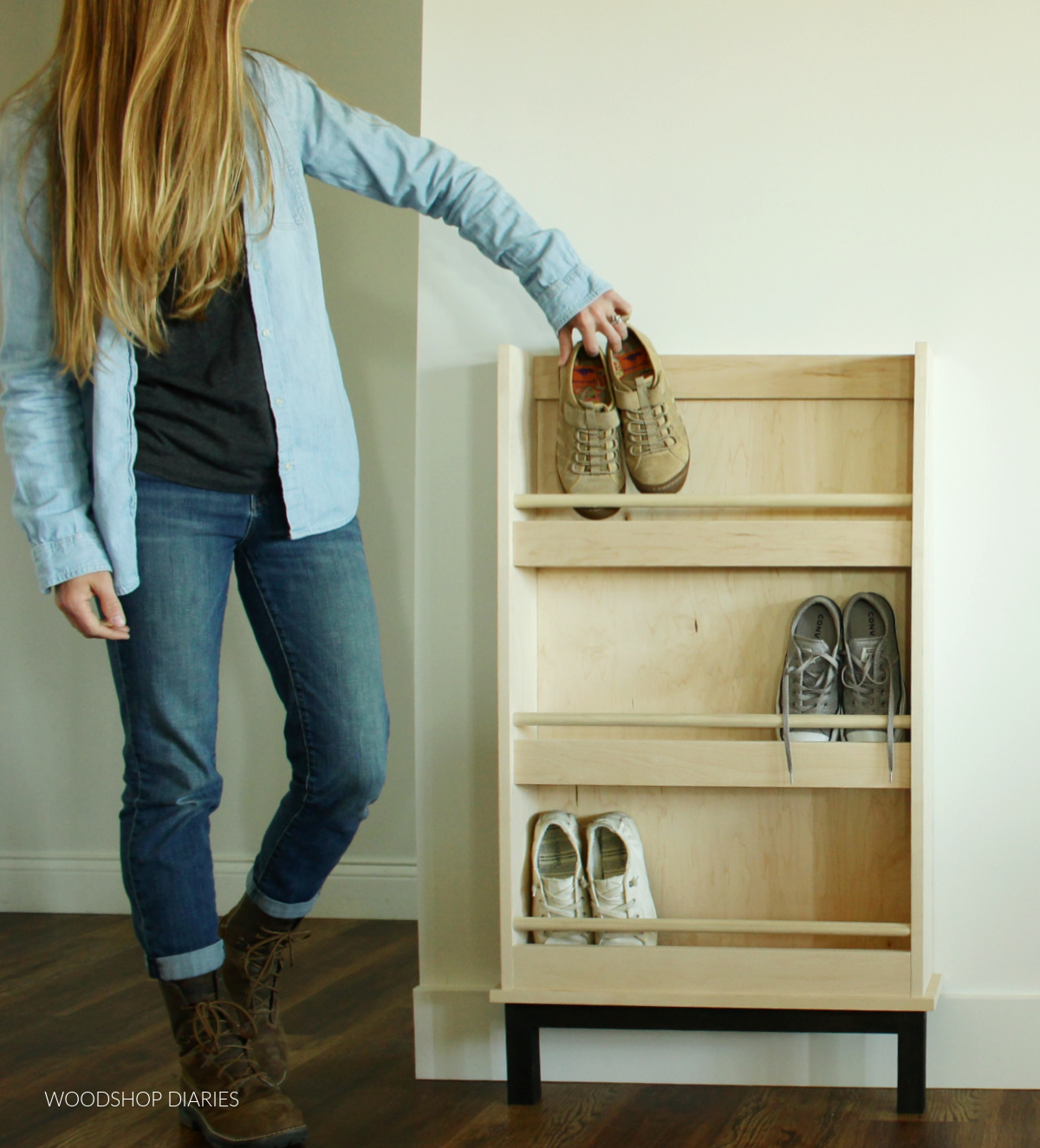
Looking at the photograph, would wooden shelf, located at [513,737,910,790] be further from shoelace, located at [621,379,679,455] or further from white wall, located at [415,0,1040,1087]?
shoelace, located at [621,379,679,455]

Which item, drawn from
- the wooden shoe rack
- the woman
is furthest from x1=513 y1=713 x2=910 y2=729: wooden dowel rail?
the woman

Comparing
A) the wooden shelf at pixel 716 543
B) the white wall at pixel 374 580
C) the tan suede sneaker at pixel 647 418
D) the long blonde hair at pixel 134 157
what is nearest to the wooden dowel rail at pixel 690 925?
the wooden shelf at pixel 716 543

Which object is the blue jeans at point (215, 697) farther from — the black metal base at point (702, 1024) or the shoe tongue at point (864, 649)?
the shoe tongue at point (864, 649)

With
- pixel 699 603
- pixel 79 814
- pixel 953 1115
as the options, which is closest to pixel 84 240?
pixel 699 603

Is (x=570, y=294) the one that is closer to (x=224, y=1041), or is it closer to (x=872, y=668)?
(x=872, y=668)

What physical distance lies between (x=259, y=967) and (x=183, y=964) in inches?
5.5

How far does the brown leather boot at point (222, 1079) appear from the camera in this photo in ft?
4.16

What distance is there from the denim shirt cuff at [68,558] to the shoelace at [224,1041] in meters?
0.54

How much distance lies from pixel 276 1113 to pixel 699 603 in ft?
2.86

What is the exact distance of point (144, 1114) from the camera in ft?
4.57

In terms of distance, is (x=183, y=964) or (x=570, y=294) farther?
(x=570, y=294)

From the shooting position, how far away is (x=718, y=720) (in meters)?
1.45

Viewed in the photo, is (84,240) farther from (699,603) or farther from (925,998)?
(925,998)

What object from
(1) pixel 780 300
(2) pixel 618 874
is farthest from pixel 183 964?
(1) pixel 780 300
